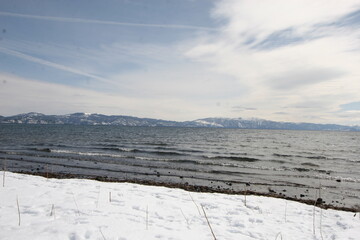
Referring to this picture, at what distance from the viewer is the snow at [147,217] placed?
5211 millimetres

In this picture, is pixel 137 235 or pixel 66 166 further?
pixel 66 166

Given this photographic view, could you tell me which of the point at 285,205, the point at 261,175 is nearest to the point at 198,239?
the point at 285,205

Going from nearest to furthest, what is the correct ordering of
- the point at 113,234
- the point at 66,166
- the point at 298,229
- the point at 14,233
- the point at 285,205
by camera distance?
the point at 14,233
the point at 113,234
the point at 298,229
the point at 285,205
the point at 66,166

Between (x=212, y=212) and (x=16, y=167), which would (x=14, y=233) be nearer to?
(x=212, y=212)

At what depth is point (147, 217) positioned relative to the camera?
6.27m

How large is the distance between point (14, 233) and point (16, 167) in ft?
64.4

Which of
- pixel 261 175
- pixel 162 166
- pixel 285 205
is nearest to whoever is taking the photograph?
pixel 285 205

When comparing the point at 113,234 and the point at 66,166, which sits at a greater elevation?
the point at 113,234

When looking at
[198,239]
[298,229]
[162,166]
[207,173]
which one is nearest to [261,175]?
[207,173]

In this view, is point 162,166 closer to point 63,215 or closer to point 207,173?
point 207,173

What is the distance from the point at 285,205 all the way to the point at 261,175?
1121 cm

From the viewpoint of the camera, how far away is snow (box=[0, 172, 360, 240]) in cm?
521

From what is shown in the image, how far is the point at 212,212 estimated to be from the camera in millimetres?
7594

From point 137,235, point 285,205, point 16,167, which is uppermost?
point 137,235
